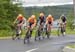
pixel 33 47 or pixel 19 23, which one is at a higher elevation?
pixel 19 23

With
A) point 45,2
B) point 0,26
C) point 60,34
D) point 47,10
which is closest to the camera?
point 60,34

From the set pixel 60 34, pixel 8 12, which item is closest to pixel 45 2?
pixel 8 12

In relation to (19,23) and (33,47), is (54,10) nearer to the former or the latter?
(19,23)

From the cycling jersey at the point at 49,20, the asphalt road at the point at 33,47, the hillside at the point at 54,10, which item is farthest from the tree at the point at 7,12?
the hillside at the point at 54,10

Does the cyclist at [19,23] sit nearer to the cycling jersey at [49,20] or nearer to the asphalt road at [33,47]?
the cycling jersey at [49,20]

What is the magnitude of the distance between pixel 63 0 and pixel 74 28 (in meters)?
33.0

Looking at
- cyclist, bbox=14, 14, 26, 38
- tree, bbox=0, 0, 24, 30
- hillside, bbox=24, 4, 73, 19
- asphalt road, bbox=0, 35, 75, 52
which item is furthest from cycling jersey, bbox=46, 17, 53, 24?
hillside, bbox=24, 4, 73, 19

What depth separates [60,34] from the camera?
1200 inches

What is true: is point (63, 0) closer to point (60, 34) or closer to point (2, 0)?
point (2, 0)

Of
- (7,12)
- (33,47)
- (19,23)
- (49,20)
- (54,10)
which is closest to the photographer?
(33,47)

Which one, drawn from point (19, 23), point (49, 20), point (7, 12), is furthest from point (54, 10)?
point (19, 23)

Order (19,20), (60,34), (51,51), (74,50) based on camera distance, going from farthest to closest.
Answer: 1. (60,34)
2. (19,20)
3. (51,51)
4. (74,50)

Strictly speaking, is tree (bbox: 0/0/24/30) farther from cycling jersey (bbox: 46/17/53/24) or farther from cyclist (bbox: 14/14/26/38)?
cyclist (bbox: 14/14/26/38)

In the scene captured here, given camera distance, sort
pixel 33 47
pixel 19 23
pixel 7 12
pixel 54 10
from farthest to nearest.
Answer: pixel 54 10, pixel 7 12, pixel 19 23, pixel 33 47
